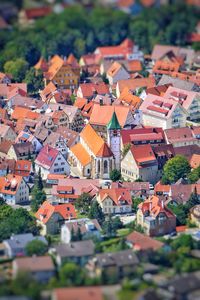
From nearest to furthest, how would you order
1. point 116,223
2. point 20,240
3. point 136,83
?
point 20,240 → point 116,223 → point 136,83

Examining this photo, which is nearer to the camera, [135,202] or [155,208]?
[155,208]

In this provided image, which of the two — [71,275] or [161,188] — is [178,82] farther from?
[71,275]

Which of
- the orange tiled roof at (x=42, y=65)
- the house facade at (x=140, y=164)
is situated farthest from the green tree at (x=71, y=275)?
the orange tiled roof at (x=42, y=65)

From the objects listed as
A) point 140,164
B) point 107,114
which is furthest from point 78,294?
point 107,114

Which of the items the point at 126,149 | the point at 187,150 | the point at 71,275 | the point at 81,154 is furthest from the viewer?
the point at 187,150

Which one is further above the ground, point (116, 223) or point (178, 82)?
point (178, 82)

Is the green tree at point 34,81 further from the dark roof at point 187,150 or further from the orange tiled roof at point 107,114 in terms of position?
the dark roof at point 187,150

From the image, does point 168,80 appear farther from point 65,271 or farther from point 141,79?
point 65,271

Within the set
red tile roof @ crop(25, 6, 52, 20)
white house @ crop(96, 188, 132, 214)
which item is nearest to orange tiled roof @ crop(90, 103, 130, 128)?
white house @ crop(96, 188, 132, 214)
